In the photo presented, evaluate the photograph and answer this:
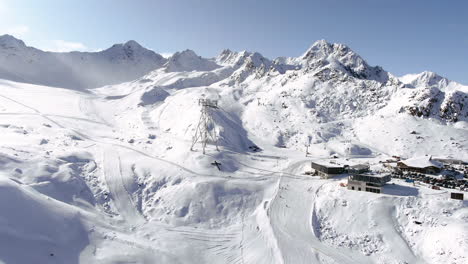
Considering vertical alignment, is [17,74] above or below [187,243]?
above

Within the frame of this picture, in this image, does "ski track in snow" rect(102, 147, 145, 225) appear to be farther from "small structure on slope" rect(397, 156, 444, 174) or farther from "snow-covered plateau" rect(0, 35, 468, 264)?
"small structure on slope" rect(397, 156, 444, 174)

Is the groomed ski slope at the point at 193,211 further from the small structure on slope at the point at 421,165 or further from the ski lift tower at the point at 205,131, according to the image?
the small structure on slope at the point at 421,165

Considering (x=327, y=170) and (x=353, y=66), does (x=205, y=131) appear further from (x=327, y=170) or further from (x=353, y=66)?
(x=353, y=66)

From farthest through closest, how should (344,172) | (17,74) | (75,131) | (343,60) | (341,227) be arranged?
(343,60), (17,74), (75,131), (344,172), (341,227)

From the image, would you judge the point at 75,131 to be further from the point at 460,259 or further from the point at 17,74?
the point at 17,74

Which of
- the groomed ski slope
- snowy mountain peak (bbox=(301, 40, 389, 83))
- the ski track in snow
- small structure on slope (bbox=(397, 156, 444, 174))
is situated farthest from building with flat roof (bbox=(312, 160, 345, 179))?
snowy mountain peak (bbox=(301, 40, 389, 83))

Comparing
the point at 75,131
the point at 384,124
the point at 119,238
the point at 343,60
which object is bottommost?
the point at 119,238

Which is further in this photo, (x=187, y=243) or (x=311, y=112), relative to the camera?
(x=311, y=112)

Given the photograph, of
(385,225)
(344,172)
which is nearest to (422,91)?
(344,172)
